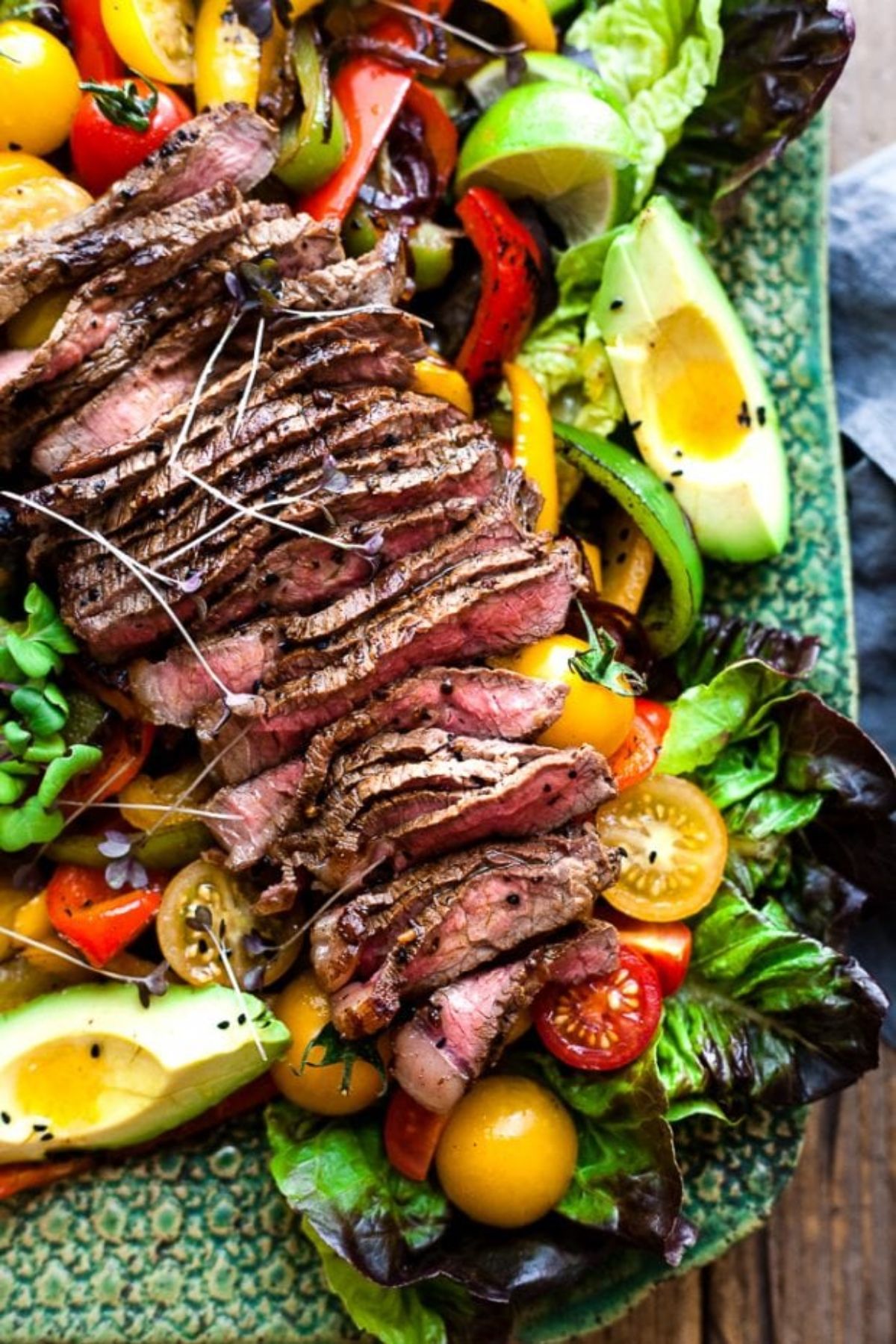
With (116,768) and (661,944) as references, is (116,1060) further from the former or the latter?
(661,944)

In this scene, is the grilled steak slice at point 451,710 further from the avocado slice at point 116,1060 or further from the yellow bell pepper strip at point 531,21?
the yellow bell pepper strip at point 531,21

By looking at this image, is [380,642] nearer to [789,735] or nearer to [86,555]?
[86,555]

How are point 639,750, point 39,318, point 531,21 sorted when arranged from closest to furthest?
point 39,318 → point 639,750 → point 531,21

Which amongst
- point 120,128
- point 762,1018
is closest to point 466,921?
point 762,1018

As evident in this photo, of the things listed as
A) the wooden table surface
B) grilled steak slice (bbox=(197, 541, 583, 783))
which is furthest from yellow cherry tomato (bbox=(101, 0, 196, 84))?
the wooden table surface

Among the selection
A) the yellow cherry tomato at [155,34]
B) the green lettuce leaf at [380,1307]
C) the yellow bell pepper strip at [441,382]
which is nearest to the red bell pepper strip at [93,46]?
the yellow cherry tomato at [155,34]

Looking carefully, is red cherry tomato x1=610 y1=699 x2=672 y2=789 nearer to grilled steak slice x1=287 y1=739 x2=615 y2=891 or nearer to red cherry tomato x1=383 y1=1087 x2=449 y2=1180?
grilled steak slice x1=287 y1=739 x2=615 y2=891
